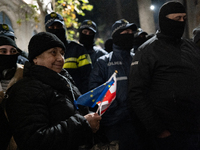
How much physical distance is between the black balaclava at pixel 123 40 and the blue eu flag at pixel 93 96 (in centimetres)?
128

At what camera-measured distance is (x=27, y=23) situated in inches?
353

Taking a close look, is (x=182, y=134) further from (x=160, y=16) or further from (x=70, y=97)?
(x=160, y=16)

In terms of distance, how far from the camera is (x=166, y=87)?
208 centimetres

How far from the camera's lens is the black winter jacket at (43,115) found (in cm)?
137

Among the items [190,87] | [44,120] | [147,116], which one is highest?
[44,120]

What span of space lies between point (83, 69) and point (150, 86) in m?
1.51

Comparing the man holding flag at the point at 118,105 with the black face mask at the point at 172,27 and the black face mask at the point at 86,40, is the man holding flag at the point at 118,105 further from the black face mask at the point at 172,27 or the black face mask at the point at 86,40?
the black face mask at the point at 86,40

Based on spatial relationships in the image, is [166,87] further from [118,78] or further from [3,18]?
[3,18]

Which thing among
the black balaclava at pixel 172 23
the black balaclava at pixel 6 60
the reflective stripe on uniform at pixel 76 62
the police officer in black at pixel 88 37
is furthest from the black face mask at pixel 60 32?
the black balaclava at pixel 172 23

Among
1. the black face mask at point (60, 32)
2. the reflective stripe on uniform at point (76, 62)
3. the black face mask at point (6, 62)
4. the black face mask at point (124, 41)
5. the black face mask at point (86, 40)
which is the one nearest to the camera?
the black face mask at point (6, 62)

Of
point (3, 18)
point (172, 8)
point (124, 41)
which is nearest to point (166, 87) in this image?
point (172, 8)

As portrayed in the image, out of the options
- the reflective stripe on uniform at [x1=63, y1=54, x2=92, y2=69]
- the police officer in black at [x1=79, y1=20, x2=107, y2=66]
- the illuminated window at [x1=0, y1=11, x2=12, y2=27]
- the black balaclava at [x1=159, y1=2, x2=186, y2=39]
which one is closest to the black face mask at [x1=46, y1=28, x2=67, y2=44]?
the reflective stripe on uniform at [x1=63, y1=54, x2=92, y2=69]

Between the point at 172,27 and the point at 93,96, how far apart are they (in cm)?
134

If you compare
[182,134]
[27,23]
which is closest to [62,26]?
[182,134]
